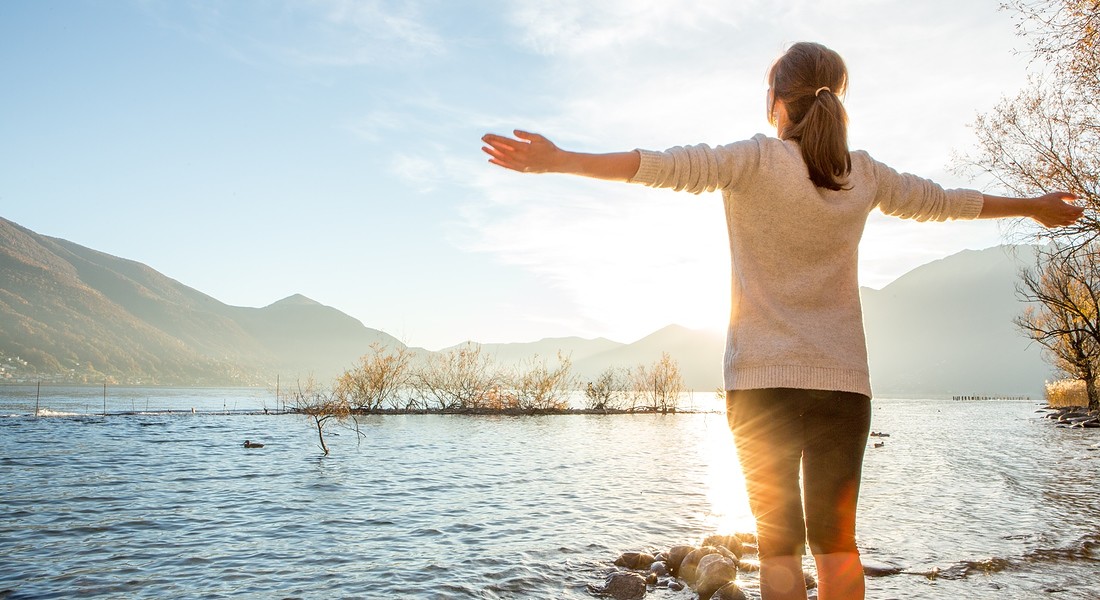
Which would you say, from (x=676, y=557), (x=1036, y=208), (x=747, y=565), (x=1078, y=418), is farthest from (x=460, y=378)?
(x=1036, y=208)

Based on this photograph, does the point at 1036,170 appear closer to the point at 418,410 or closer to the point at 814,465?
the point at 814,465

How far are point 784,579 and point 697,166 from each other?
134 cm

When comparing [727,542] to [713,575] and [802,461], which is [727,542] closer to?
[713,575]

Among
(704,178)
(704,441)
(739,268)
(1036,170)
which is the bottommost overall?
(704,441)

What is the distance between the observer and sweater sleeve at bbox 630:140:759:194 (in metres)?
2.05

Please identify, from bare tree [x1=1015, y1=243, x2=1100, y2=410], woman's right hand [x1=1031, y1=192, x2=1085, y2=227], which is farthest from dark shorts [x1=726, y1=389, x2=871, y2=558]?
bare tree [x1=1015, y1=243, x2=1100, y2=410]

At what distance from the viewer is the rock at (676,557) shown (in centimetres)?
696

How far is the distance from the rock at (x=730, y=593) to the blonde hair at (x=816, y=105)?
4634mm

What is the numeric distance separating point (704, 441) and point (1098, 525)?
679 inches

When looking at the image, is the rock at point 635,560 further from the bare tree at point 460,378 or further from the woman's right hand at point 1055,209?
the bare tree at point 460,378

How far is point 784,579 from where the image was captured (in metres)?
2.18

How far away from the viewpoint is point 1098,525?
8578mm

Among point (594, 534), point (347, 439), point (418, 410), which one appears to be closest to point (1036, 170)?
point (594, 534)

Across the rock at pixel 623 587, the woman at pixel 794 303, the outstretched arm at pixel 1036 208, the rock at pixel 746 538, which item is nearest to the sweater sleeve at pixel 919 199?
the outstretched arm at pixel 1036 208
